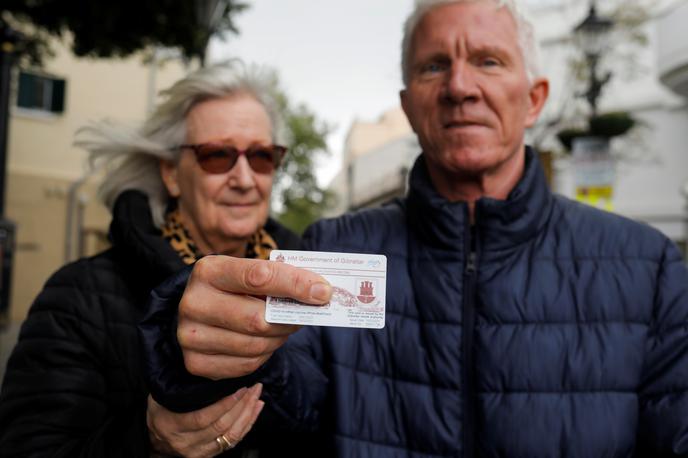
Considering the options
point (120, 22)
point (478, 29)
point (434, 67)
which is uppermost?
point (120, 22)

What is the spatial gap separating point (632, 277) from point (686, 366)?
27cm

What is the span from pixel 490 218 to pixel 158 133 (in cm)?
166

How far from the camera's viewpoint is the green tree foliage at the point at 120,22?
23.1 feet

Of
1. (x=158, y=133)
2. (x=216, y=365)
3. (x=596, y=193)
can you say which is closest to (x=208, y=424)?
(x=216, y=365)

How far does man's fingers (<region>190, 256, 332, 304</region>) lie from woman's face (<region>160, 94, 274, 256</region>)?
148 centimetres

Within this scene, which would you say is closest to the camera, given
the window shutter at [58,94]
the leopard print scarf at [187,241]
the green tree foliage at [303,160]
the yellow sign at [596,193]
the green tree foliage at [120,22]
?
the leopard print scarf at [187,241]

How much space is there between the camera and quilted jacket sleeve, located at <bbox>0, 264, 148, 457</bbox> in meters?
1.72

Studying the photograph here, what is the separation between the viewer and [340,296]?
125 cm

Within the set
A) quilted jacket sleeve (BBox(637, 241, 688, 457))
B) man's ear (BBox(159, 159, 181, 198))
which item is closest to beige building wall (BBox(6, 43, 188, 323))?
man's ear (BBox(159, 159, 181, 198))

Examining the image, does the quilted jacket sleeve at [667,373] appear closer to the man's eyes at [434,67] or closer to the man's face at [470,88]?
the man's face at [470,88]

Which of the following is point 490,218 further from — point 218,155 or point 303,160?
point 303,160

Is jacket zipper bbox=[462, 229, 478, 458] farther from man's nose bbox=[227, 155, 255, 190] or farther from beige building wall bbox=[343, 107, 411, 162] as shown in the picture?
beige building wall bbox=[343, 107, 411, 162]

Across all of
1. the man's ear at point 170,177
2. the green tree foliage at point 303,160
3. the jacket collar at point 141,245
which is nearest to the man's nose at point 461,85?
the jacket collar at point 141,245

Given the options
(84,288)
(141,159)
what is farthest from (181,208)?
(84,288)
